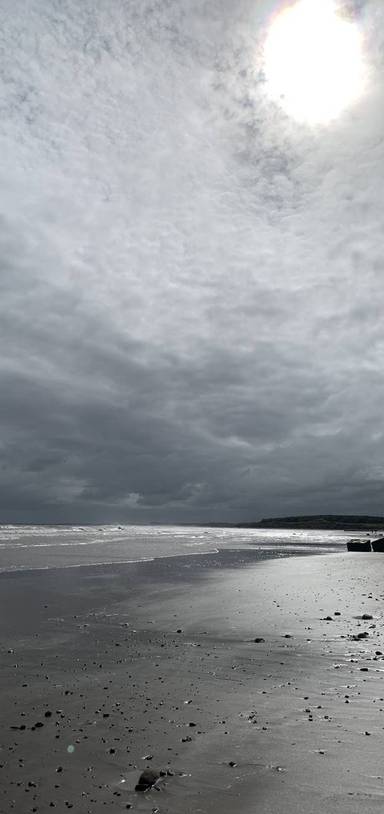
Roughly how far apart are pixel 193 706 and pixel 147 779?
2592mm

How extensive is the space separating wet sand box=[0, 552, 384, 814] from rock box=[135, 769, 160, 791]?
101 millimetres

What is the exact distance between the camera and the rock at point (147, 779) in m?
5.75

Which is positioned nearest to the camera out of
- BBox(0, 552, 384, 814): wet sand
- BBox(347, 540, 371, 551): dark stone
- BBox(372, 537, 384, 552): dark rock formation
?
BBox(0, 552, 384, 814): wet sand

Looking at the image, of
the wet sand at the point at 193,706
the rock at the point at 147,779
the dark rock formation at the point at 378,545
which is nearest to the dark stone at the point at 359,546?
the dark rock formation at the point at 378,545

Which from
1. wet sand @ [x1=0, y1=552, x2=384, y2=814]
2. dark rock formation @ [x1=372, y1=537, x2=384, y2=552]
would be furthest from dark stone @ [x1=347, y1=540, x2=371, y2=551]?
wet sand @ [x1=0, y1=552, x2=384, y2=814]

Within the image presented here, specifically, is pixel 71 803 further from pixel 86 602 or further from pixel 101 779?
pixel 86 602

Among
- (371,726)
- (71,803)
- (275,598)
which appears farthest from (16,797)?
(275,598)

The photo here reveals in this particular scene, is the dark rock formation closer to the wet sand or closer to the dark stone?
the dark stone

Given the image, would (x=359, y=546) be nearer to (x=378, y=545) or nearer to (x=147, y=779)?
(x=378, y=545)

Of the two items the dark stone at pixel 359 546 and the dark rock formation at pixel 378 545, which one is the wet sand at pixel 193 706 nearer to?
the dark rock formation at pixel 378 545

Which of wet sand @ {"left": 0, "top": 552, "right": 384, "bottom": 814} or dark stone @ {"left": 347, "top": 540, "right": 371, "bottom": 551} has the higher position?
dark stone @ {"left": 347, "top": 540, "right": 371, "bottom": 551}

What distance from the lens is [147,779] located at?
231 inches

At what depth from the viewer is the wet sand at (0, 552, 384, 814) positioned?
5.69 metres

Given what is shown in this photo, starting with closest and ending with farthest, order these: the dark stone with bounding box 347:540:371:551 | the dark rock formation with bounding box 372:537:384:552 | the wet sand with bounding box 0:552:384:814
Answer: the wet sand with bounding box 0:552:384:814
the dark rock formation with bounding box 372:537:384:552
the dark stone with bounding box 347:540:371:551
